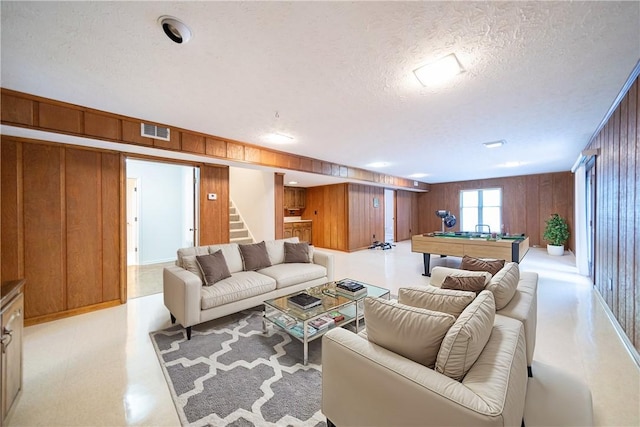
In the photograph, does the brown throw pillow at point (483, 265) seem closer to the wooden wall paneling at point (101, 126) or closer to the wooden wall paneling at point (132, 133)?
the wooden wall paneling at point (132, 133)

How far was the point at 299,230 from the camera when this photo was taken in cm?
838

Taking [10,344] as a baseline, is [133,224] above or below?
above

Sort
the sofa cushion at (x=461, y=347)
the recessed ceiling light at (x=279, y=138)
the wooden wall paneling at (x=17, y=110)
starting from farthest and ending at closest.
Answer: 1. the recessed ceiling light at (x=279, y=138)
2. the wooden wall paneling at (x=17, y=110)
3. the sofa cushion at (x=461, y=347)

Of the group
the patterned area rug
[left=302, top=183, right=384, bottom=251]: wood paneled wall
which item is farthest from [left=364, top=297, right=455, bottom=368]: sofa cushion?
[left=302, top=183, right=384, bottom=251]: wood paneled wall

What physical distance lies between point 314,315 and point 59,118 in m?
3.35

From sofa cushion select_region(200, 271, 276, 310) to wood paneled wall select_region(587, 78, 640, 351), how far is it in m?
3.58

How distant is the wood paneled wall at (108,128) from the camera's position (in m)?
2.42

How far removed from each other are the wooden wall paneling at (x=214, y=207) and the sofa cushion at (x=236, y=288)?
148 cm

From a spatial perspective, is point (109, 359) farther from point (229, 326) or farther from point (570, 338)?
point (570, 338)

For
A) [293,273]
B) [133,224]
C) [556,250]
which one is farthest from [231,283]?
[556,250]

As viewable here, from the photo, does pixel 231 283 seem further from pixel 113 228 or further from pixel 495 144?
pixel 495 144

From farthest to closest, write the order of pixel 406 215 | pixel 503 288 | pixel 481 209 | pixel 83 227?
pixel 406 215 < pixel 481 209 < pixel 83 227 < pixel 503 288

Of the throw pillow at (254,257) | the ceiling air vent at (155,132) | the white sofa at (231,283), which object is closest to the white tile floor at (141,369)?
the white sofa at (231,283)

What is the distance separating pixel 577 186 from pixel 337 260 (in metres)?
5.45
